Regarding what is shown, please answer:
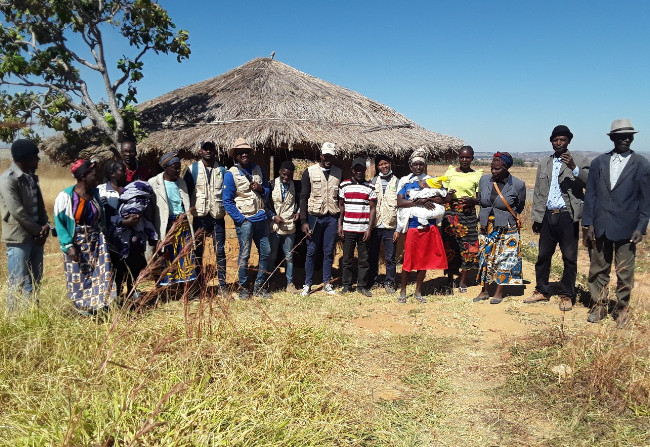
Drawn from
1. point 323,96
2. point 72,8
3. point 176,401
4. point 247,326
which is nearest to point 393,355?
point 247,326

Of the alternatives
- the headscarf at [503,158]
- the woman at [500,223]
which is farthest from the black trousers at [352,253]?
the headscarf at [503,158]

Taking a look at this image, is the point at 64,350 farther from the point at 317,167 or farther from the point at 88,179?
the point at 317,167

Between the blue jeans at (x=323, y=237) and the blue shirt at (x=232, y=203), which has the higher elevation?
the blue shirt at (x=232, y=203)

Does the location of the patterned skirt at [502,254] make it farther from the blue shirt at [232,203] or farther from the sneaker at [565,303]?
the blue shirt at [232,203]

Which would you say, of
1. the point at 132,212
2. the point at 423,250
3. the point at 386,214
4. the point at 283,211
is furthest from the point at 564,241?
the point at 132,212

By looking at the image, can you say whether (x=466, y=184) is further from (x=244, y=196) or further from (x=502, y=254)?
(x=244, y=196)

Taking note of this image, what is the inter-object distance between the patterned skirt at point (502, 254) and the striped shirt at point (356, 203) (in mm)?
1464

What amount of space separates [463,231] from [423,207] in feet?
2.91

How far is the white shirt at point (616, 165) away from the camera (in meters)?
4.22

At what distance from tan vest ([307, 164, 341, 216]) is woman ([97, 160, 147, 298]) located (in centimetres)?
203

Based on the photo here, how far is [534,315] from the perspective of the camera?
192 inches

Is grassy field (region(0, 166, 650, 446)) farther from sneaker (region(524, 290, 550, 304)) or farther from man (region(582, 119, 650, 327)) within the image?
sneaker (region(524, 290, 550, 304))

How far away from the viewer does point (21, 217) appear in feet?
12.4

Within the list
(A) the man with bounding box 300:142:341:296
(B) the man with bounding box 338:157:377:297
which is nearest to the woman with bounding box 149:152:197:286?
(A) the man with bounding box 300:142:341:296
